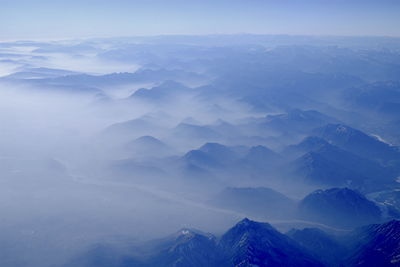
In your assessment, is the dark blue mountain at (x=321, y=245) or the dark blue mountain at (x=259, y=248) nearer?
the dark blue mountain at (x=259, y=248)

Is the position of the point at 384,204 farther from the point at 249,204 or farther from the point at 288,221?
the point at 249,204

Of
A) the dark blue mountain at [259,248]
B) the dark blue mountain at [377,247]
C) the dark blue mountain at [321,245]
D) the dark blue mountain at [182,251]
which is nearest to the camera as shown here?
the dark blue mountain at [377,247]

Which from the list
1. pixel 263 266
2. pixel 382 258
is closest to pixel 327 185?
pixel 382 258

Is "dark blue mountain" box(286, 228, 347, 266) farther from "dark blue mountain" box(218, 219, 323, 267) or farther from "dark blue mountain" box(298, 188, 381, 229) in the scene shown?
"dark blue mountain" box(298, 188, 381, 229)

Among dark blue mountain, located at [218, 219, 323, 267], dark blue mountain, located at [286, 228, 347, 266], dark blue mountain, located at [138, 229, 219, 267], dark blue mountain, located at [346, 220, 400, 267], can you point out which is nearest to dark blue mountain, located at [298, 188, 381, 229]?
dark blue mountain, located at [286, 228, 347, 266]

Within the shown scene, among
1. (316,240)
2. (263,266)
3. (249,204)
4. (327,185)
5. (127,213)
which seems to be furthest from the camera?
(327,185)

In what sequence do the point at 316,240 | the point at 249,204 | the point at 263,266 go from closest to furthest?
1. the point at 263,266
2. the point at 316,240
3. the point at 249,204

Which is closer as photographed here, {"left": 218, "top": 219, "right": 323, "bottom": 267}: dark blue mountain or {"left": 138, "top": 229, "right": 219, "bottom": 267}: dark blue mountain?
{"left": 218, "top": 219, "right": 323, "bottom": 267}: dark blue mountain

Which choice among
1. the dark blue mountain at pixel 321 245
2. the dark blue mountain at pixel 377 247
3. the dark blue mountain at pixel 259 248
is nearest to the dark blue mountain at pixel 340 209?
the dark blue mountain at pixel 321 245

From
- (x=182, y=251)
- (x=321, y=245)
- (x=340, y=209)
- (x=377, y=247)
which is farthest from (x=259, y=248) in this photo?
(x=340, y=209)

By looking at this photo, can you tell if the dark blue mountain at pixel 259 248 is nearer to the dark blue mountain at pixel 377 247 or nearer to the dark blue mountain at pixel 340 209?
the dark blue mountain at pixel 377 247

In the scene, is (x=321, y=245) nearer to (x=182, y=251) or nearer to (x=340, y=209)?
(x=340, y=209)
